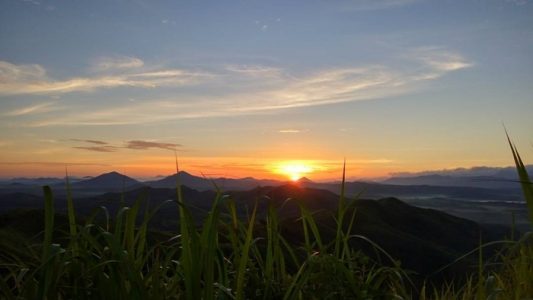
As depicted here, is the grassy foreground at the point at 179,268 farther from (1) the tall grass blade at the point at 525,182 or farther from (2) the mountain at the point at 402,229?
(2) the mountain at the point at 402,229

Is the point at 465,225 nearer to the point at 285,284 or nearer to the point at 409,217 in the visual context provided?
the point at 409,217

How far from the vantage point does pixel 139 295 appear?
281 cm

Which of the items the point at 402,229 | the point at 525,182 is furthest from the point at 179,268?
the point at 402,229

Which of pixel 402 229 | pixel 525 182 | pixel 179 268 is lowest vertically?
pixel 402 229

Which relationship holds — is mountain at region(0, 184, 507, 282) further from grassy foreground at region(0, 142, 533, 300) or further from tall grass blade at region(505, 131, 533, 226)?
tall grass blade at region(505, 131, 533, 226)

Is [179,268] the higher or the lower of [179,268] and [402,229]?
the higher

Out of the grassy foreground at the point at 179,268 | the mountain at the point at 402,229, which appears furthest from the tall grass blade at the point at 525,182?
the mountain at the point at 402,229

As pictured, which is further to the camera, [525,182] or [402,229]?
[402,229]

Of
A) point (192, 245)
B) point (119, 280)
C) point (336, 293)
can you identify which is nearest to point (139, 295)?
point (119, 280)

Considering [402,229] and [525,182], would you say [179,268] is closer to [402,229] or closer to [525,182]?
[525,182]

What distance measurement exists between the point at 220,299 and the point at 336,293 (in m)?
0.96

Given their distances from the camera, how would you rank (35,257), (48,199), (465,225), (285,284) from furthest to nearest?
1. (465,225)
2. (285,284)
3. (35,257)
4. (48,199)

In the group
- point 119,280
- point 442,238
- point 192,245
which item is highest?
point 192,245

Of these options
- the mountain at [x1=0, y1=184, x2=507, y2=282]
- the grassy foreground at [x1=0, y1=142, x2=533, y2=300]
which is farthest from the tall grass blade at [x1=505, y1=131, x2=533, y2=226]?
the mountain at [x1=0, y1=184, x2=507, y2=282]
